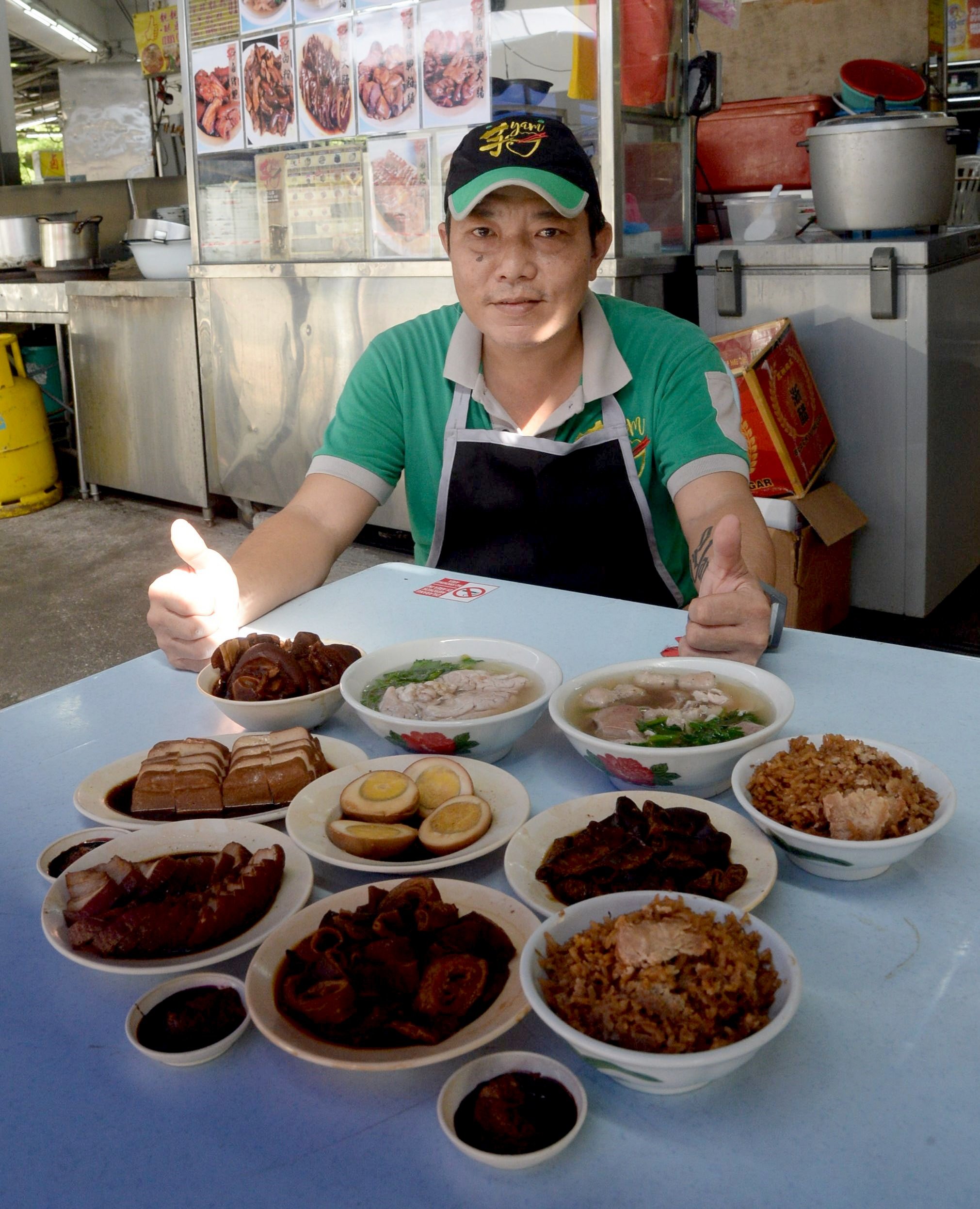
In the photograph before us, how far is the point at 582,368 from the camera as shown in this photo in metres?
2.20

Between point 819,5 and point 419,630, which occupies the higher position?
point 819,5

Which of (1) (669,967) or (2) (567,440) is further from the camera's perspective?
(2) (567,440)

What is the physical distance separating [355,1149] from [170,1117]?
5.8 inches

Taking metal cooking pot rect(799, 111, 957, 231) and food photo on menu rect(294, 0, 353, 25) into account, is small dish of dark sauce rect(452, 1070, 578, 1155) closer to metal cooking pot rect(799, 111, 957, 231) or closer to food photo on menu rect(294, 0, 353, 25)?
metal cooking pot rect(799, 111, 957, 231)

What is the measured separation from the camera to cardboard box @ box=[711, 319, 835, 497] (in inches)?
133

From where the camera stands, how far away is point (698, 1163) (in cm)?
76

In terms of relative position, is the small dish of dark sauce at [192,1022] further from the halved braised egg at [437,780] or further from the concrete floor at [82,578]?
the concrete floor at [82,578]

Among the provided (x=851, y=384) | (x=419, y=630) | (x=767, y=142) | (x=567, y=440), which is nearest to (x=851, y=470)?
(x=851, y=384)

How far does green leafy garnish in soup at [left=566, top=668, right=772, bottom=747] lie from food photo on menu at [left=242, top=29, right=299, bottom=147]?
3903 mm

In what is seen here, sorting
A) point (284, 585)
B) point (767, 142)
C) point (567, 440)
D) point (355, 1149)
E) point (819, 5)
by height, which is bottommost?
point (355, 1149)

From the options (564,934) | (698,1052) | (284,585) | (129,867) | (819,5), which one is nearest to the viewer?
(698,1052)

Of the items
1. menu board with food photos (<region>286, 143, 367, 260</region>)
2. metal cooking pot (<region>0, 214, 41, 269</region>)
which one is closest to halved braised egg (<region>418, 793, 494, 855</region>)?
menu board with food photos (<region>286, 143, 367, 260</region>)

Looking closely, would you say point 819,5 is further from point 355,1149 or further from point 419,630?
point 355,1149

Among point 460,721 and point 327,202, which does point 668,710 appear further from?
point 327,202
